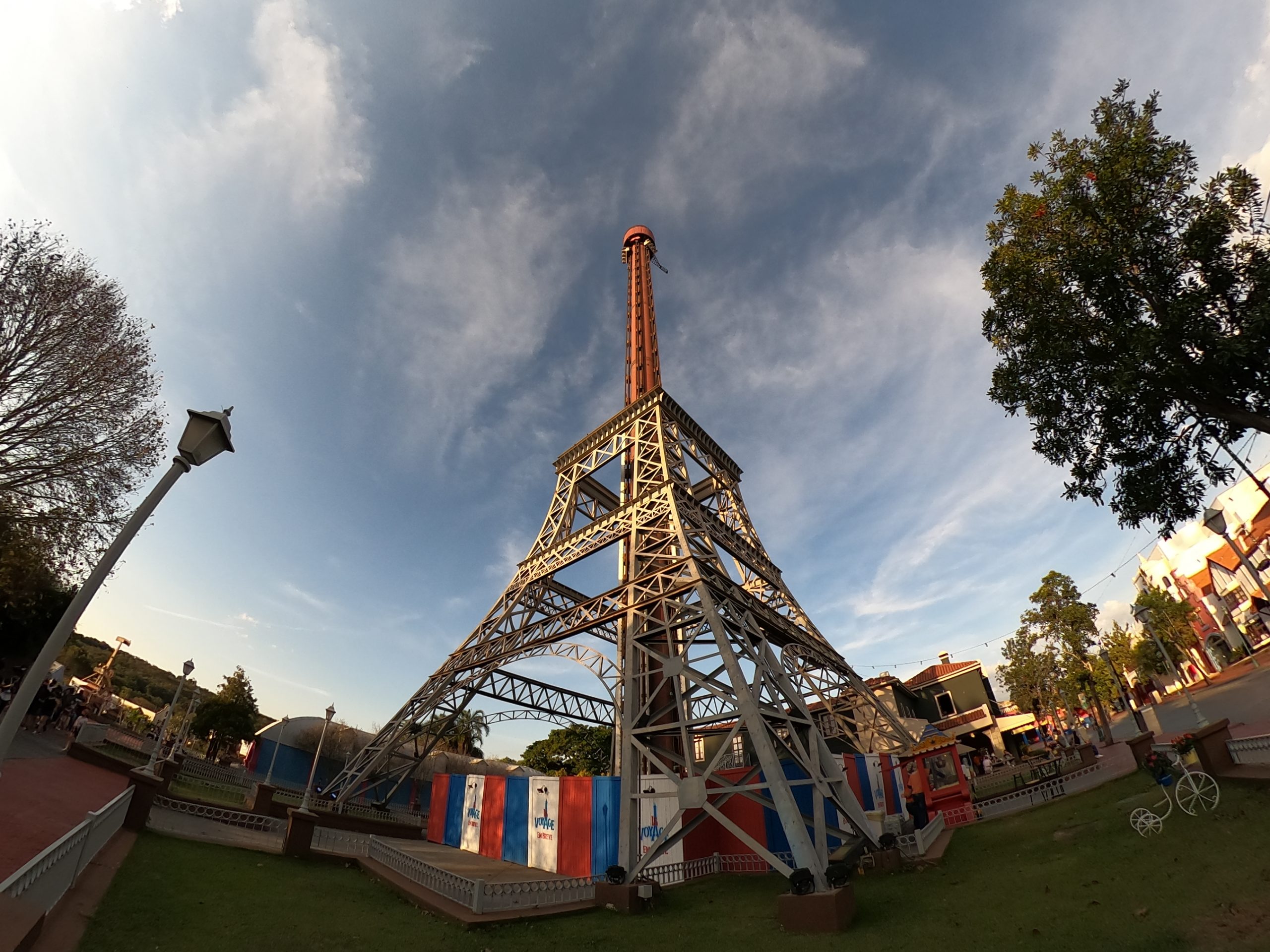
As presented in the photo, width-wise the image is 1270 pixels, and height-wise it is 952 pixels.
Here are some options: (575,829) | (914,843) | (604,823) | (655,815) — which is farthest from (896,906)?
(575,829)

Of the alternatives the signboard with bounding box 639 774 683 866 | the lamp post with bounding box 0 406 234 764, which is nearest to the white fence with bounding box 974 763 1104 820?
the signboard with bounding box 639 774 683 866

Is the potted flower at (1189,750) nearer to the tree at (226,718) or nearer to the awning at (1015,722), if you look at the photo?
the awning at (1015,722)

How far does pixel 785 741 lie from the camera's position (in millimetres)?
13469

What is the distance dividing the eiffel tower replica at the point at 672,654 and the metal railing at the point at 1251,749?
7.98 m

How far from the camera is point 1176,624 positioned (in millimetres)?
58781

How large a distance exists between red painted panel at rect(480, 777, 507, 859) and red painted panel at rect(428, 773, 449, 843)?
2.71 metres

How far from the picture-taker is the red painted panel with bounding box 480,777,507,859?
740 inches

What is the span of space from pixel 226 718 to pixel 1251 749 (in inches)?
2161

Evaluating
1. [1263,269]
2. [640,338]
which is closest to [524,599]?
[640,338]

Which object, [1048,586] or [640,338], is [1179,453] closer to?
[640,338]

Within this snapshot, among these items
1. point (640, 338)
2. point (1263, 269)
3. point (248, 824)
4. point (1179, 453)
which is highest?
point (640, 338)

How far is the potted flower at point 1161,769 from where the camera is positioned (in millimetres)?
11203

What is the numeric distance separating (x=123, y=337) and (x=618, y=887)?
2268 cm

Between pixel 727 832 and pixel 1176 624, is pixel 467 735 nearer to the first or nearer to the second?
pixel 727 832
